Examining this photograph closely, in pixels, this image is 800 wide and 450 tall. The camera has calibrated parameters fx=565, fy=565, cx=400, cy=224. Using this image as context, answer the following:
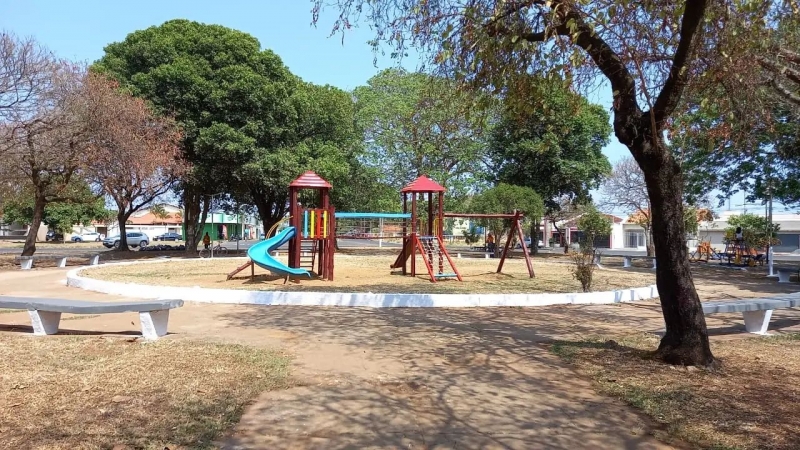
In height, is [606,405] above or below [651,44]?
below

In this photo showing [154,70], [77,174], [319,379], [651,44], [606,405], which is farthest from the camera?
[154,70]

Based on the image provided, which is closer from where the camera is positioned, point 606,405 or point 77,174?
point 606,405

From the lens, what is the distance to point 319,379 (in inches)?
218

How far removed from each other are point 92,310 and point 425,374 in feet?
14.0

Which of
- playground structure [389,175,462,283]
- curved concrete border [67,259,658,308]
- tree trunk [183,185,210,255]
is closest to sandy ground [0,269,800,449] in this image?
curved concrete border [67,259,658,308]

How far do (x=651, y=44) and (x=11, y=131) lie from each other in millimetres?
18532

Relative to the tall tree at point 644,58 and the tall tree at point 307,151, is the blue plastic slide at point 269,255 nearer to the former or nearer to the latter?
the tall tree at point 644,58

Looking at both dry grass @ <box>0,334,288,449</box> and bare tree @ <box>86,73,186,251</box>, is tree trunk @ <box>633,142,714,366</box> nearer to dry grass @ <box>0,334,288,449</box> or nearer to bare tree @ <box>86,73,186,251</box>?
dry grass @ <box>0,334,288,449</box>

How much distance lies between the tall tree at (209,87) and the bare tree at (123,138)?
1703 mm

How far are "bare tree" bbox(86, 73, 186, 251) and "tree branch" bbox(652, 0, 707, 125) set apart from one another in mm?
18346

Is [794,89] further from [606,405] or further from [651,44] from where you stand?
[606,405]

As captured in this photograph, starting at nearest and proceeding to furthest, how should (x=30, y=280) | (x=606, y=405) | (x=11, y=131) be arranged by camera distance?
(x=606, y=405), (x=30, y=280), (x=11, y=131)

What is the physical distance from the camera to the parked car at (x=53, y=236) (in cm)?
6255

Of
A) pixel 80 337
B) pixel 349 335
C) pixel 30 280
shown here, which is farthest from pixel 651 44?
pixel 30 280
